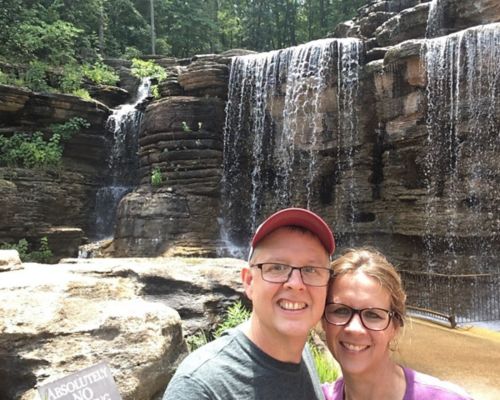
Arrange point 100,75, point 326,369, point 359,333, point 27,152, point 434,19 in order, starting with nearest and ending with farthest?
point 359,333
point 326,369
point 434,19
point 27,152
point 100,75

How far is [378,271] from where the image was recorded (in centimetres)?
190

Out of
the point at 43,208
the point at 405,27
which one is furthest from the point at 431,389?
the point at 405,27

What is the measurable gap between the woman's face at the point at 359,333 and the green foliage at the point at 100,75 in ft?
69.5

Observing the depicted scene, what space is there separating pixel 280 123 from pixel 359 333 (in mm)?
15996

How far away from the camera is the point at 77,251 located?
54.3ft

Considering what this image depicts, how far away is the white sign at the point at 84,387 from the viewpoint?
73.2 inches

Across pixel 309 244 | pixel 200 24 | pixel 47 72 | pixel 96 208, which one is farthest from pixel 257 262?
pixel 200 24

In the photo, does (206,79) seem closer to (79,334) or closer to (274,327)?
(79,334)

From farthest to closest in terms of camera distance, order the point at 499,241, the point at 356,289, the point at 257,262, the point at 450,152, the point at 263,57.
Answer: the point at 263,57
the point at 450,152
the point at 499,241
the point at 356,289
the point at 257,262

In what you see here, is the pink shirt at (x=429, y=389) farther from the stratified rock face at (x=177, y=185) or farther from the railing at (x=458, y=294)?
the stratified rock face at (x=177, y=185)

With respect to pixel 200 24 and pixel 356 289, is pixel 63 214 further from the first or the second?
pixel 200 24

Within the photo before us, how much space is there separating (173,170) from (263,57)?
5.33 metres

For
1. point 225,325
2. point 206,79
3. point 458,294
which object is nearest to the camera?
point 225,325

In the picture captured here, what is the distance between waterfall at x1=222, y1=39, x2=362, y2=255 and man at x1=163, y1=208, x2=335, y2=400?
47.9 ft
